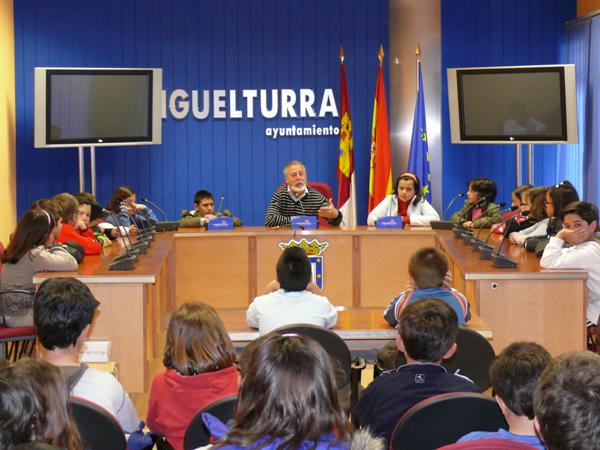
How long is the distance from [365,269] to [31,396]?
5.72 meters

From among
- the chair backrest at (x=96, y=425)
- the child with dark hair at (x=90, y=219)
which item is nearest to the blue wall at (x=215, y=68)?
the child with dark hair at (x=90, y=219)

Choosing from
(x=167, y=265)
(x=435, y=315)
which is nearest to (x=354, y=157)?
(x=167, y=265)

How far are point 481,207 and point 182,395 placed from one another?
17.0 ft

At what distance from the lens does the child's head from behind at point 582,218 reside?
5492 millimetres

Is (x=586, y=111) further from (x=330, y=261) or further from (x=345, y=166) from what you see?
(x=330, y=261)

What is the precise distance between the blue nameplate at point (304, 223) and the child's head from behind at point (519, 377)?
4.92 m

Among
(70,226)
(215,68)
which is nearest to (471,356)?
(70,226)

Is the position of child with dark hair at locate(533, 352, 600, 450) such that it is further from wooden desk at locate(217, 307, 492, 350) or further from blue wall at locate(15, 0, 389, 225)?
blue wall at locate(15, 0, 389, 225)

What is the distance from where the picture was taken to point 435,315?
10.9ft

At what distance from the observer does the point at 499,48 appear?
9586 mm

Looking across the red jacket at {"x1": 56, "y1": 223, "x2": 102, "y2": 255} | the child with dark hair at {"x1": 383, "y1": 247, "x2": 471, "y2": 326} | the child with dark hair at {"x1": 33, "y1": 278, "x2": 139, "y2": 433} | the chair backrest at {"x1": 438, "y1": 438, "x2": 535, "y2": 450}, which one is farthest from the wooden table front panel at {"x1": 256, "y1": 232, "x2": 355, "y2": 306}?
the chair backrest at {"x1": 438, "y1": 438, "x2": 535, "y2": 450}

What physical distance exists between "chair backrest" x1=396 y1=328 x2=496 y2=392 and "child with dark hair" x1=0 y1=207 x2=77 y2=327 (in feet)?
7.94

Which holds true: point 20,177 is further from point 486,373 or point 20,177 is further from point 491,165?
point 486,373

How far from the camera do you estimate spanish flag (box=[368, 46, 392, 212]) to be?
9781mm
